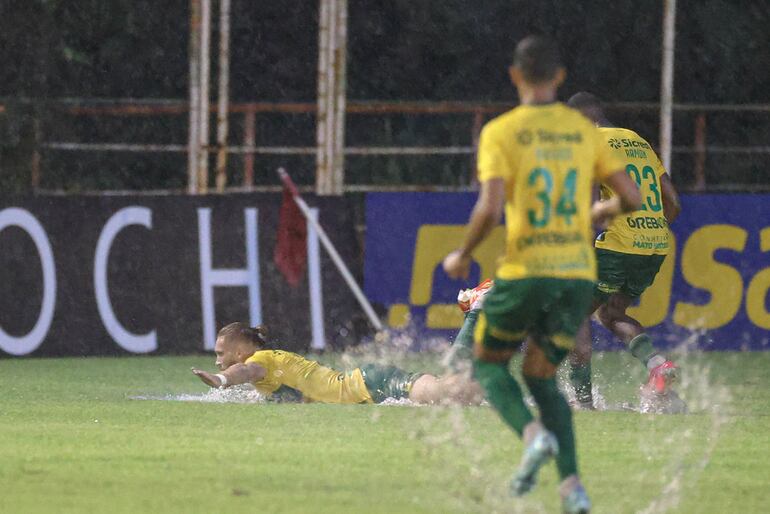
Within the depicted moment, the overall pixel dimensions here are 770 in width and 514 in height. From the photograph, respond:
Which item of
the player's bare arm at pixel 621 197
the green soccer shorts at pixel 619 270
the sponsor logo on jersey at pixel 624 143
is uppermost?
the player's bare arm at pixel 621 197

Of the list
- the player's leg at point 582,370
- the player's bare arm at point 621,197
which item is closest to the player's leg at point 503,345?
the player's bare arm at point 621,197

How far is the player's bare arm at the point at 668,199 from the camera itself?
39.9 feet

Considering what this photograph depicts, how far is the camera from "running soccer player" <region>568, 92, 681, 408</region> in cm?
1195

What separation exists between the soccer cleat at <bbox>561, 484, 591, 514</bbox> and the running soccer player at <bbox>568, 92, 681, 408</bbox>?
4.37m

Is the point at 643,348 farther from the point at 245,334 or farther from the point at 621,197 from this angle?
the point at 621,197

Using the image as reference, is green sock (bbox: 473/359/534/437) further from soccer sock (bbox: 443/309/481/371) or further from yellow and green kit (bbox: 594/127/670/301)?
yellow and green kit (bbox: 594/127/670/301)

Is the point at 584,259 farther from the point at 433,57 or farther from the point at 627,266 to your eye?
the point at 433,57

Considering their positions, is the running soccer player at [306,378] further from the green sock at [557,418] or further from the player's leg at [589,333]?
the green sock at [557,418]

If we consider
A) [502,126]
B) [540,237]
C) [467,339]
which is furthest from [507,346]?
[467,339]

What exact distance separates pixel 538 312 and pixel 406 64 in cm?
1782

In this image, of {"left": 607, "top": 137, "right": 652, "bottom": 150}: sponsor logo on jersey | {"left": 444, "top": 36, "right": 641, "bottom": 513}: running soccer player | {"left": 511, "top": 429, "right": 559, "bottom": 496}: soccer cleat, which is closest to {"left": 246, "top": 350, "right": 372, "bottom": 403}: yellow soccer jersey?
{"left": 607, "top": 137, "right": 652, "bottom": 150}: sponsor logo on jersey

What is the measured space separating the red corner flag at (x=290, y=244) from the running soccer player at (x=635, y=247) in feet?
13.5

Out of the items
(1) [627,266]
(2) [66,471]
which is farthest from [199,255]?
(2) [66,471]

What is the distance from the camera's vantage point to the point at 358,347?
16.0 m
